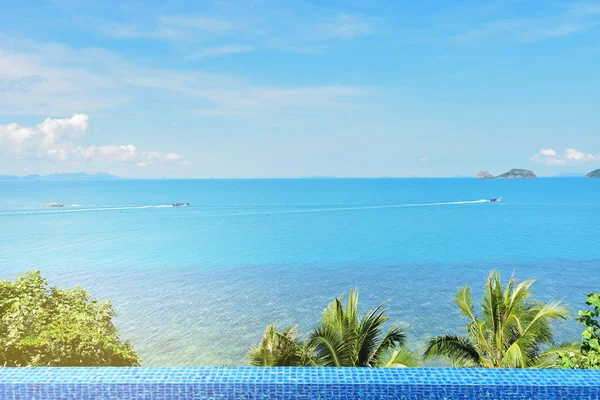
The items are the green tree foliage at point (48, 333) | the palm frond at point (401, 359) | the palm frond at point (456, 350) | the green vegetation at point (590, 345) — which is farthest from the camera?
the green tree foliage at point (48, 333)

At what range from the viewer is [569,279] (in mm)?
21469

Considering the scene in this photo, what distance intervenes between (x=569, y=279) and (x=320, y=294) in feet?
38.5

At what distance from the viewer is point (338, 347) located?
5.82m

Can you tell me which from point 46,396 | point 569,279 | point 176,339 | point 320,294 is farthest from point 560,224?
point 46,396

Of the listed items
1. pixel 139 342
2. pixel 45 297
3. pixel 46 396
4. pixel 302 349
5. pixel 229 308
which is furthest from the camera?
pixel 229 308

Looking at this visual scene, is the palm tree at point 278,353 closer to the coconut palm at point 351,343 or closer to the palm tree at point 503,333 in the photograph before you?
the coconut palm at point 351,343

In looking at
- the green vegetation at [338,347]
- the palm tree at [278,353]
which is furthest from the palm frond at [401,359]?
the palm tree at [278,353]

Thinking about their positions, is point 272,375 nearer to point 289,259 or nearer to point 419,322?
point 419,322

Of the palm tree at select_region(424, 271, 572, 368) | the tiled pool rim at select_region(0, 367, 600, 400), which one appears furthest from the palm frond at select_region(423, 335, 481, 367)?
the tiled pool rim at select_region(0, 367, 600, 400)

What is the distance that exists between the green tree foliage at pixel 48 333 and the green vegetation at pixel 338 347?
9.47 feet

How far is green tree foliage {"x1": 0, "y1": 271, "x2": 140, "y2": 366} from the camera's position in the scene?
695cm

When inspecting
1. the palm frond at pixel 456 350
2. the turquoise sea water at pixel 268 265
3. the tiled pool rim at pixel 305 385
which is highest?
the tiled pool rim at pixel 305 385

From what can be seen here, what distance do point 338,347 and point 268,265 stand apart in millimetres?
19533

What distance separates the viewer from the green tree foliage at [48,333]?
6.95m
